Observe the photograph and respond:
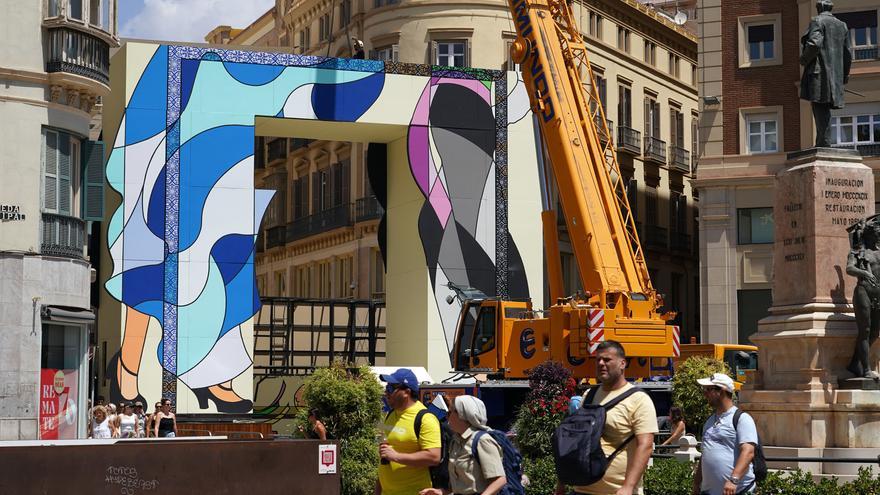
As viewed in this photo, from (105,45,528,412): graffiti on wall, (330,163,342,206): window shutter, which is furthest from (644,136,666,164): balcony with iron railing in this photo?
(105,45,528,412): graffiti on wall

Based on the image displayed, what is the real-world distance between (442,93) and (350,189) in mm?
18514

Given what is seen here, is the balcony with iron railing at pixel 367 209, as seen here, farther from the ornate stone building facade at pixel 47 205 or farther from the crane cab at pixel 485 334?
the crane cab at pixel 485 334

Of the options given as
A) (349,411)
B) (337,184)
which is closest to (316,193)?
(337,184)

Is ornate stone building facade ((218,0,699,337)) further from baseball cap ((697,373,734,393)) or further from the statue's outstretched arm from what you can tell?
baseball cap ((697,373,734,393))

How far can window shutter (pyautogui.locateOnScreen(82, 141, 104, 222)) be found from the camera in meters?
31.6

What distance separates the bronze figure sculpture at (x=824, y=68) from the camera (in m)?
20.5

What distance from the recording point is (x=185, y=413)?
35844 mm

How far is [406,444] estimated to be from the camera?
11.0m

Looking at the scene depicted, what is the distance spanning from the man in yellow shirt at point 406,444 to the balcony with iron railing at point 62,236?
A: 2006cm

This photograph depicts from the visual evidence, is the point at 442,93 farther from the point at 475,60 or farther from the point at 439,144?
the point at 475,60

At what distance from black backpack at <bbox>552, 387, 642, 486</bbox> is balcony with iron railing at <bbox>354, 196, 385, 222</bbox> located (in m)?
44.8

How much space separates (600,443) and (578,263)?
64.4ft

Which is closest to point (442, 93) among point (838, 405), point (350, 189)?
point (350, 189)

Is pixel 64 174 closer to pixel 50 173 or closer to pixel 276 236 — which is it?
pixel 50 173
